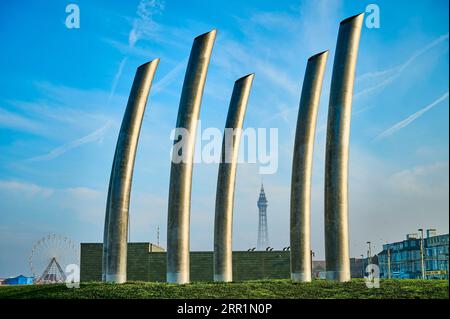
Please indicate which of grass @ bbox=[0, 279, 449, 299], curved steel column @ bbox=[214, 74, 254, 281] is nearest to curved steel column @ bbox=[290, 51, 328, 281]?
grass @ bbox=[0, 279, 449, 299]

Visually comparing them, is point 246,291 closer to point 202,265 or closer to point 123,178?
point 123,178

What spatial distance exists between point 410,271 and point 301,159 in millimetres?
83543

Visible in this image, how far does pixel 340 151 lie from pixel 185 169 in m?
7.57

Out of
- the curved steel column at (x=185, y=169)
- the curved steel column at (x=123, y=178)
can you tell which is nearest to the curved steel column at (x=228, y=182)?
the curved steel column at (x=185, y=169)

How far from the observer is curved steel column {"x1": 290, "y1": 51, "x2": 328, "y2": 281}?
29016 mm

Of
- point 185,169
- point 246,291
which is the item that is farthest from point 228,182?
point 246,291

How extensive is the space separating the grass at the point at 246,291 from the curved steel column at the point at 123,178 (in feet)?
5.81

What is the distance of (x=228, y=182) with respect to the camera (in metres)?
31.6

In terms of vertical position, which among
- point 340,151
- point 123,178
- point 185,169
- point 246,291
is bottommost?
point 246,291

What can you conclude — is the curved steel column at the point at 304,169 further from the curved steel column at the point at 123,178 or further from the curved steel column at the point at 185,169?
the curved steel column at the point at 123,178

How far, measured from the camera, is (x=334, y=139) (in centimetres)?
2711

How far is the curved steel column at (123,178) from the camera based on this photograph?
28.1 m
